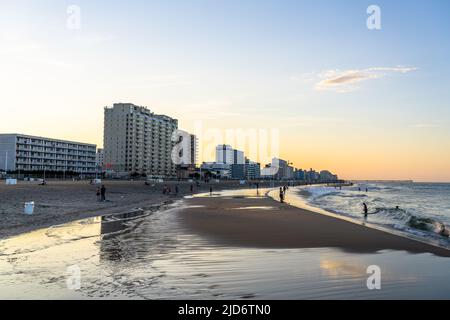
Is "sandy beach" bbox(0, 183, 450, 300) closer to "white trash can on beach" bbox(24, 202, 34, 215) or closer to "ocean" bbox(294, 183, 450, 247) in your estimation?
"ocean" bbox(294, 183, 450, 247)

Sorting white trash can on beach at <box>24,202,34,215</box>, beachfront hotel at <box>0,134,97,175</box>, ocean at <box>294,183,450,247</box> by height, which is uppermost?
beachfront hotel at <box>0,134,97,175</box>

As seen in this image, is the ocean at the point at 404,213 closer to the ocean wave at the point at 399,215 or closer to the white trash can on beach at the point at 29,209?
the ocean wave at the point at 399,215

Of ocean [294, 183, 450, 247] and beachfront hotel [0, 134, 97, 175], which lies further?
beachfront hotel [0, 134, 97, 175]

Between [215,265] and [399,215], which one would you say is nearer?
[215,265]

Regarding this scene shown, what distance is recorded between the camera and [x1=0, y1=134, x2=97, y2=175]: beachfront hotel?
14575cm

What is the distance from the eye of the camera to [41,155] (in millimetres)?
155750

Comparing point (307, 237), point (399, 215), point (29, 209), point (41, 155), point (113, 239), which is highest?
point (41, 155)

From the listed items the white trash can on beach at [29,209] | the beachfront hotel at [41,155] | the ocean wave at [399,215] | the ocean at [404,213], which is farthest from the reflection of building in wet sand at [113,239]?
the beachfront hotel at [41,155]

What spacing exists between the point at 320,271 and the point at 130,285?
5.65 metres

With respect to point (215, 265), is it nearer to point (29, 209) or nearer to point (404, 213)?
point (29, 209)

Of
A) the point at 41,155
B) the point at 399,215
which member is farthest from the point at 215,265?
the point at 41,155

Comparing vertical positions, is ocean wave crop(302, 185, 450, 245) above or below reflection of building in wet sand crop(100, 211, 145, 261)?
below

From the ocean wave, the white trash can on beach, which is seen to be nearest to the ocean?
the ocean wave
